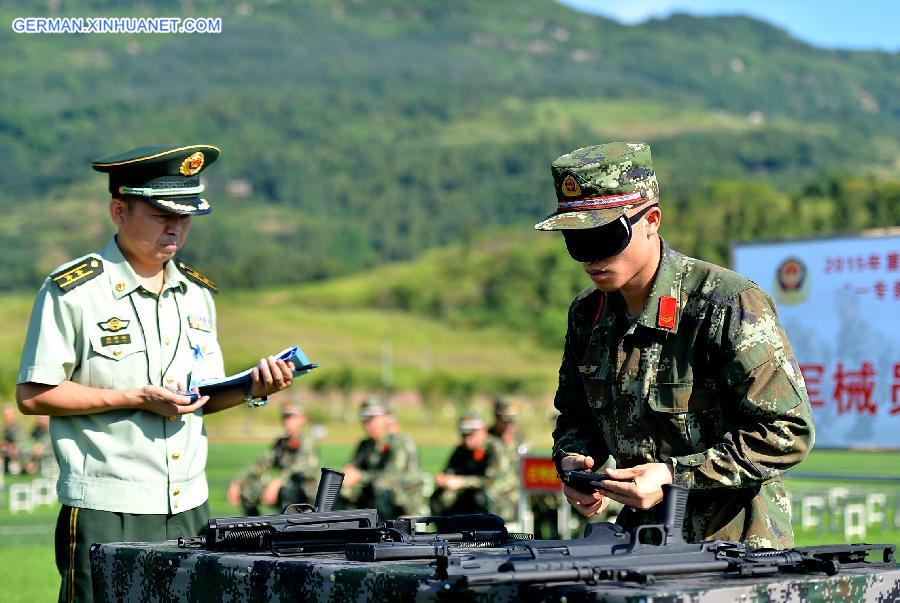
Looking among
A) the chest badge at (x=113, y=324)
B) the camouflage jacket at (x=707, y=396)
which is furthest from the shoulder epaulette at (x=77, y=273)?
the camouflage jacket at (x=707, y=396)

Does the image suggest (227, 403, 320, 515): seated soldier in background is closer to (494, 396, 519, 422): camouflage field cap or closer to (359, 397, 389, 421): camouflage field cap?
(359, 397, 389, 421): camouflage field cap

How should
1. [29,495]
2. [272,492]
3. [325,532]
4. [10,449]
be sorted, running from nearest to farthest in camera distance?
[325,532] → [272,492] → [29,495] → [10,449]

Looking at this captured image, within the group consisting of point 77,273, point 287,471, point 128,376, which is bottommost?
point 287,471

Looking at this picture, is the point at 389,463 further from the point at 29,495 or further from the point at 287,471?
the point at 29,495

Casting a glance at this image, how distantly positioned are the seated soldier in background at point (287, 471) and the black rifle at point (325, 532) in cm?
1174

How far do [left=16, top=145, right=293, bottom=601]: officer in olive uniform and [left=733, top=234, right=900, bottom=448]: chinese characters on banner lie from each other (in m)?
5.73

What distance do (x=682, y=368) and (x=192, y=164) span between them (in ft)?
6.57

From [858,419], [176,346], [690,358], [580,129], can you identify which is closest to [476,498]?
[858,419]

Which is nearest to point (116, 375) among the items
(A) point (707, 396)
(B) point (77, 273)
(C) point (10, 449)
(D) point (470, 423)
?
(B) point (77, 273)

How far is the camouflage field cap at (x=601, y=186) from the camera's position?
3852 mm

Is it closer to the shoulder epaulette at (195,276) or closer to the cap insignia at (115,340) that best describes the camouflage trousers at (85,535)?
the cap insignia at (115,340)

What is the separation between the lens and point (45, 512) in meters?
24.1

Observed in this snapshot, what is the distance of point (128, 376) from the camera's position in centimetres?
500

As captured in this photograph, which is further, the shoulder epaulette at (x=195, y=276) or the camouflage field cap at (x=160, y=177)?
the shoulder epaulette at (x=195, y=276)
